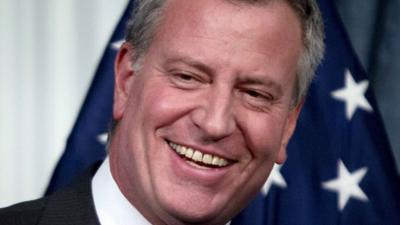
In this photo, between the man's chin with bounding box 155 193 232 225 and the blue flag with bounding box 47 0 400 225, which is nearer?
the man's chin with bounding box 155 193 232 225

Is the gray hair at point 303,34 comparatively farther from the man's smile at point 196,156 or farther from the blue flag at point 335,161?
the blue flag at point 335,161

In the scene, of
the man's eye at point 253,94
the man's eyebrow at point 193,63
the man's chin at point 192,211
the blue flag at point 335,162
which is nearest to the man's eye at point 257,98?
the man's eye at point 253,94

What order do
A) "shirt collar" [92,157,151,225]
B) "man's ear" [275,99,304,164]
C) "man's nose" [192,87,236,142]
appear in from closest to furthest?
"man's nose" [192,87,236,142] → "shirt collar" [92,157,151,225] → "man's ear" [275,99,304,164]

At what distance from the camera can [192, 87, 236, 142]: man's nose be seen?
1.75 meters

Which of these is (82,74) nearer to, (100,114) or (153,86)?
(100,114)

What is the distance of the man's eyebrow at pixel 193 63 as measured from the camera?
179 cm

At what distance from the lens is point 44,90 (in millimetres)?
2496

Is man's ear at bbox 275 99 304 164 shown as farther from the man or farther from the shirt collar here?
the shirt collar

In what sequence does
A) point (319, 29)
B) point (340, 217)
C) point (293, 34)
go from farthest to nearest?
point (340, 217)
point (319, 29)
point (293, 34)

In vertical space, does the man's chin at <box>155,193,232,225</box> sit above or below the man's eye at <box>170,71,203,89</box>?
below

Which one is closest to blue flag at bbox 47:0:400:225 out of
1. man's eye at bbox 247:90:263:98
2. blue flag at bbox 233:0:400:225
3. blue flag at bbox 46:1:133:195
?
blue flag at bbox 233:0:400:225

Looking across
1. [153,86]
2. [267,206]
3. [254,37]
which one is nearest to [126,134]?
[153,86]

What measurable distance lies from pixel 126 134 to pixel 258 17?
0.41 m

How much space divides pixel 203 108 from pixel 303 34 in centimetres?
38
